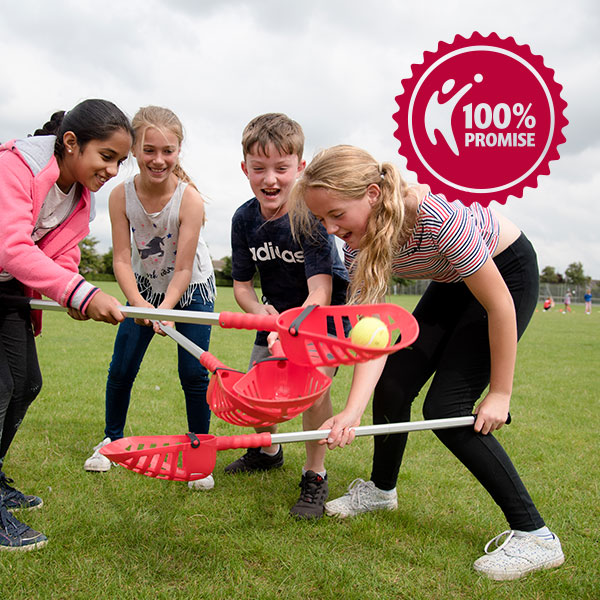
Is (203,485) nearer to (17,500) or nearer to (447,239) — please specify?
(17,500)

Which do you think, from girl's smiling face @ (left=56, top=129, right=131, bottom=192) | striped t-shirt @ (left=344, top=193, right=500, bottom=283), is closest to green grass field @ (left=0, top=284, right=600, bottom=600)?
striped t-shirt @ (left=344, top=193, right=500, bottom=283)

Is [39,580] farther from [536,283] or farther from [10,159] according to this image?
[536,283]

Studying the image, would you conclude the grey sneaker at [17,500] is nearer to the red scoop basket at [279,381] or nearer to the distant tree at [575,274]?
the red scoop basket at [279,381]

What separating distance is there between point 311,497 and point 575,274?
3600 inches

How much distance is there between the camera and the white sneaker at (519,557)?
237cm

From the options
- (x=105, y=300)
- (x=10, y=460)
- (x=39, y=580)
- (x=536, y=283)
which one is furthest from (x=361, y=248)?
(x=10, y=460)

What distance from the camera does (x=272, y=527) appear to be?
108 inches

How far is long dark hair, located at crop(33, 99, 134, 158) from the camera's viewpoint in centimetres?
244

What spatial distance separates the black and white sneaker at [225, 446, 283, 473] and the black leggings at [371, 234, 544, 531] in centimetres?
83

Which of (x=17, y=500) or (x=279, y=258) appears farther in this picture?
(x=279, y=258)

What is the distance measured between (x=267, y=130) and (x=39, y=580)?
213 cm

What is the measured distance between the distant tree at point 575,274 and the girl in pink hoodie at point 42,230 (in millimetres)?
89416

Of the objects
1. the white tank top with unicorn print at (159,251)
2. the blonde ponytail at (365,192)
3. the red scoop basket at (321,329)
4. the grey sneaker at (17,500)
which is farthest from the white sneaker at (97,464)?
Answer: the blonde ponytail at (365,192)

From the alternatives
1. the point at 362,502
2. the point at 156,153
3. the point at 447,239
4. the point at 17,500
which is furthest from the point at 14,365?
the point at 447,239
